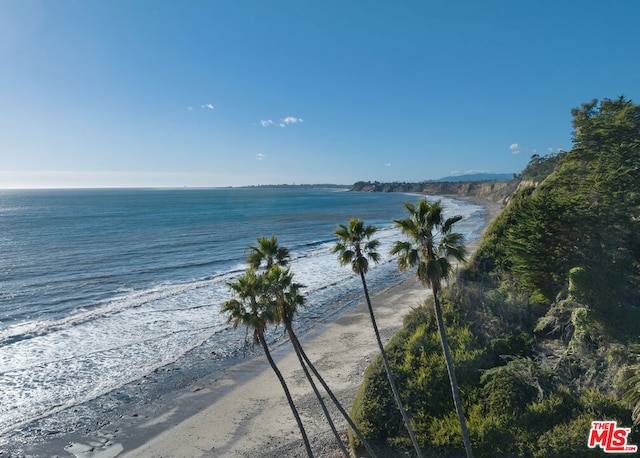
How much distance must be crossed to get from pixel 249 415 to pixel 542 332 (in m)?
15.9

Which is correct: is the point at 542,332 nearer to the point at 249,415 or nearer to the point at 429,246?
the point at 429,246

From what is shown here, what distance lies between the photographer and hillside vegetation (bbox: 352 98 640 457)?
1413cm

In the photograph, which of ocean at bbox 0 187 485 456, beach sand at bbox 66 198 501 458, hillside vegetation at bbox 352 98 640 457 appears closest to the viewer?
hillside vegetation at bbox 352 98 640 457

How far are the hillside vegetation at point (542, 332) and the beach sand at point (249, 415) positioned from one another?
371 centimetres

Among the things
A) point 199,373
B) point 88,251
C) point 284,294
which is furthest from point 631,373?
point 88,251

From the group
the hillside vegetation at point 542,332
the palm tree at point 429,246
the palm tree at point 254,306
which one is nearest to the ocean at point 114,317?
the palm tree at point 429,246

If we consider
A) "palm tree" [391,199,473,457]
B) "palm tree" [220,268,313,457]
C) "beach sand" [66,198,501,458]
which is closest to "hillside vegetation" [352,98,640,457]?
"beach sand" [66,198,501,458]

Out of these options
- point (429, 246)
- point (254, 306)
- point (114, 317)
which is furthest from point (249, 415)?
point (114, 317)

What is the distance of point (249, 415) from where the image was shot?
63.8 ft

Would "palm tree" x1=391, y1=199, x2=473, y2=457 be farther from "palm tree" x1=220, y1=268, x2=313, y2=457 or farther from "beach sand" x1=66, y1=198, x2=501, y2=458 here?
"beach sand" x1=66, y1=198, x2=501, y2=458

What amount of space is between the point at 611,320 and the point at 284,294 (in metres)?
15.9

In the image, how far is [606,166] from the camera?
24078mm

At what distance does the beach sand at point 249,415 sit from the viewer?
17016 millimetres

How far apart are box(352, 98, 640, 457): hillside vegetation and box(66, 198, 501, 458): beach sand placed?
3.71 m
